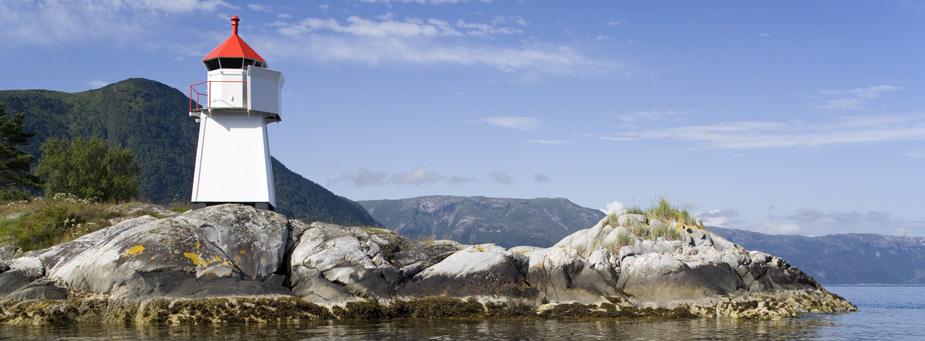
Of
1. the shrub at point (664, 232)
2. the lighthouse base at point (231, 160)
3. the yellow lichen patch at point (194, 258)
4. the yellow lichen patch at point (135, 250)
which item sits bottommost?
the yellow lichen patch at point (194, 258)

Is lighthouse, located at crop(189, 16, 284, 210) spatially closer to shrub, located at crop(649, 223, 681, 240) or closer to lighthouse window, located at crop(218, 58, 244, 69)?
lighthouse window, located at crop(218, 58, 244, 69)

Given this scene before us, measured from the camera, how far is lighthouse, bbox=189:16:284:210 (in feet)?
116

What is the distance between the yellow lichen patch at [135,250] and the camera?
28.0 metres

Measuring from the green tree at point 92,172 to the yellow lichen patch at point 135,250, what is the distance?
72.9 ft

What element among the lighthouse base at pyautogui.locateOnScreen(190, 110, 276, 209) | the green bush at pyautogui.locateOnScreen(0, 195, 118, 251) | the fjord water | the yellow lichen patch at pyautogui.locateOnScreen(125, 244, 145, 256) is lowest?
the fjord water

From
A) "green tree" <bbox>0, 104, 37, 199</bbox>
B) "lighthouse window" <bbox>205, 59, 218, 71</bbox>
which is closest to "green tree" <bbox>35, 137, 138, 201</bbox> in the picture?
"green tree" <bbox>0, 104, 37, 199</bbox>

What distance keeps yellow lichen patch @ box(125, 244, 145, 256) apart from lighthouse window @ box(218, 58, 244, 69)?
412 inches

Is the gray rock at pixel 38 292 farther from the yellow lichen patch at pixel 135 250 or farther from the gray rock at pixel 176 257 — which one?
the yellow lichen patch at pixel 135 250

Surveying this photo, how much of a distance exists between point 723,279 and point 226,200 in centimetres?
2218

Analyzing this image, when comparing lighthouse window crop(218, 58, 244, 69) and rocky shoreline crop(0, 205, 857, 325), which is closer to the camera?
rocky shoreline crop(0, 205, 857, 325)

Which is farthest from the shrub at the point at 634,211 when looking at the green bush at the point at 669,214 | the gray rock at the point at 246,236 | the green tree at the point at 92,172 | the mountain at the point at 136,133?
the mountain at the point at 136,133

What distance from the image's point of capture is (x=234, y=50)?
116 feet

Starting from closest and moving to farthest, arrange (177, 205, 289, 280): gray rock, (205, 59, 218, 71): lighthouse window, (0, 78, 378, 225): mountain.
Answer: (177, 205, 289, 280): gray rock → (205, 59, 218, 71): lighthouse window → (0, 78, 378, 225): mountain

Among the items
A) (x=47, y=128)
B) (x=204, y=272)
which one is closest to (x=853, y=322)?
(x=204, y=272)
